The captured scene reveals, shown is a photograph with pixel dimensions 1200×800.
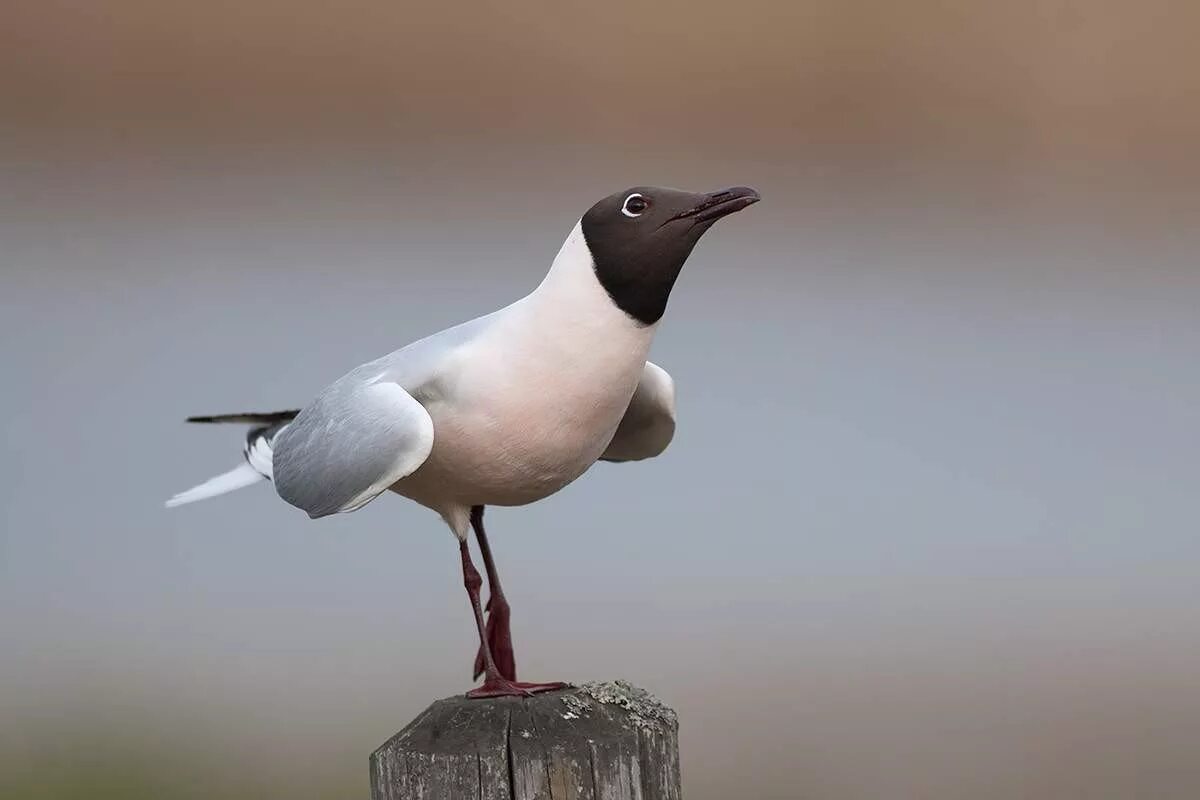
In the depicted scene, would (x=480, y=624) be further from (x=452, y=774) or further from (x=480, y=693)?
(x=452, y=774)

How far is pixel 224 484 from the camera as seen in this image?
2025 millimetres

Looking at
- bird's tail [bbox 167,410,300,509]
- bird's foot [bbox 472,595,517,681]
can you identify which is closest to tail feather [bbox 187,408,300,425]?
bird's tail [bbox 167,410,300,509]

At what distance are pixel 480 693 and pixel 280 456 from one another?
44 cm

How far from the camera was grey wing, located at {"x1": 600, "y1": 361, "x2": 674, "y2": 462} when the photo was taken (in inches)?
72.4

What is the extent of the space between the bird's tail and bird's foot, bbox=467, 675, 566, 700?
559 millimetres

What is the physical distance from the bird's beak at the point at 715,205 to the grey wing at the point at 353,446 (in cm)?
35

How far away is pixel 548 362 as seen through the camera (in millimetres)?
1555

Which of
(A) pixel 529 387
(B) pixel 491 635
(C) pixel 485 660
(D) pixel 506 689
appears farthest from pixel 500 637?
(A) pixel 529 387

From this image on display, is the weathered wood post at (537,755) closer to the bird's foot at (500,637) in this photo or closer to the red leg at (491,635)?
the red leg at (491,635)

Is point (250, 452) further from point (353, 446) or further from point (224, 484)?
point (353, 446)

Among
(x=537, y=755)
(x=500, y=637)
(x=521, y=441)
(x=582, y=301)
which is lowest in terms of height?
(x=537, y=755)

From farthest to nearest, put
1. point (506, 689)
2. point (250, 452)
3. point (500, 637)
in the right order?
A: point (250, 452) → point (500, 637) → point (506, 689)

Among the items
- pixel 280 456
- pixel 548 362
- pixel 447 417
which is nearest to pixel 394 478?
pixel 447 417

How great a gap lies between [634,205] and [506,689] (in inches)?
20.8
